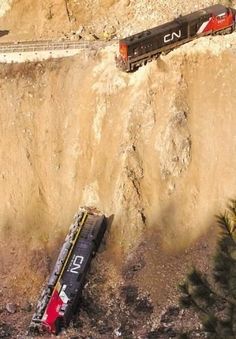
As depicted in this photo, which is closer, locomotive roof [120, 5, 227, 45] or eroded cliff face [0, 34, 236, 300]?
eroded cliff face [0, 34, 236, 300]

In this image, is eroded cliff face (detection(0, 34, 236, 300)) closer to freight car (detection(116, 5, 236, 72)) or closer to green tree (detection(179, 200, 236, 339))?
freight car (detection(116, 5, 236, 72))

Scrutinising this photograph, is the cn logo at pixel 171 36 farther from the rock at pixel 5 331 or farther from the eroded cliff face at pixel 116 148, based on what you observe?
the rock at pixel 5 331

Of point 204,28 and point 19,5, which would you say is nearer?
point 204,28

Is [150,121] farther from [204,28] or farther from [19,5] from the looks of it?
[19,5]

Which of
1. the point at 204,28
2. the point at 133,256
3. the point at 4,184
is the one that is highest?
the point at 204,28

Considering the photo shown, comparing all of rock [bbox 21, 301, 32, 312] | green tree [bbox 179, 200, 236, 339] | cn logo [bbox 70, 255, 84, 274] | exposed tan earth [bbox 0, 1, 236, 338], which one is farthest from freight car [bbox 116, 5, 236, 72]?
green tree [bbox 179, 200, 236, 339]

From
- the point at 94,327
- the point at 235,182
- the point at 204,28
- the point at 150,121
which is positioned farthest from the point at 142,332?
the point at 204,28

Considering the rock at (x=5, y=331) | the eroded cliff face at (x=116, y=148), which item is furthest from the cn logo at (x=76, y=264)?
the rock at (x=5, y=331)
